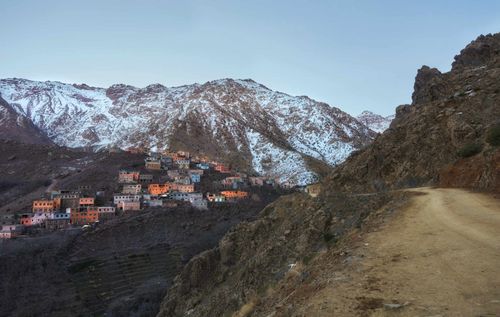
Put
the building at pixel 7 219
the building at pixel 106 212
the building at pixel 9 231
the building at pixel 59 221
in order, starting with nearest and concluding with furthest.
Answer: the building at pixel 9 231 < the building at pixel 7 219 < the building at pixel 59 221 < the building at pixel 106 212

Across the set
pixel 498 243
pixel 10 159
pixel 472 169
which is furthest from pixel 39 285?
pixel 10 159

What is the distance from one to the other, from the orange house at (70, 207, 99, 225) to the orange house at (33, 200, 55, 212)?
23.8ft

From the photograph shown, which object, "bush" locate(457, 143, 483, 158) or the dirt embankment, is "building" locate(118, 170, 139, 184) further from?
the dirt embankment

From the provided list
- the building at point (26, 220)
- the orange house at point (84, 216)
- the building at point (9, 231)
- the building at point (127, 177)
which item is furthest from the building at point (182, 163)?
the building at point (9, 231)

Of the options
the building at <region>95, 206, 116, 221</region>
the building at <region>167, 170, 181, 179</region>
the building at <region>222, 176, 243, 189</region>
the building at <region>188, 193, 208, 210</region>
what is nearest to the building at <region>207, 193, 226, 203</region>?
the building at <region>188, 193, 208, 210</region>

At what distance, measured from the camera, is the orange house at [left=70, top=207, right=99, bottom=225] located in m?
108

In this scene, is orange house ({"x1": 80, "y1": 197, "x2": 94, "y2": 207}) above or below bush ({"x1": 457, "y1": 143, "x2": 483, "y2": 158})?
below

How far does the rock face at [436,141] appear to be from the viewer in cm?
2500

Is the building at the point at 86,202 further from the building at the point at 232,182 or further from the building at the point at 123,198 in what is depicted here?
the building at the point at 232,182

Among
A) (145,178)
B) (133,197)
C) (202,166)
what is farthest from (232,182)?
(133,197)

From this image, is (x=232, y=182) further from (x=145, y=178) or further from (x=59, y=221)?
(x=59, y=221)

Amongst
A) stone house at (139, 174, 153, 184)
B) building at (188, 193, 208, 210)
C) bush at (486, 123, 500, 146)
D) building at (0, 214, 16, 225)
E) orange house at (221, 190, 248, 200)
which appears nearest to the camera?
bush at (486, 123, 500, 146)

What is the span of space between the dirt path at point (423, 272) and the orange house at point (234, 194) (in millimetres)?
114842

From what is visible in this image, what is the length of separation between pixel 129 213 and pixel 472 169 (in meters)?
99.1
